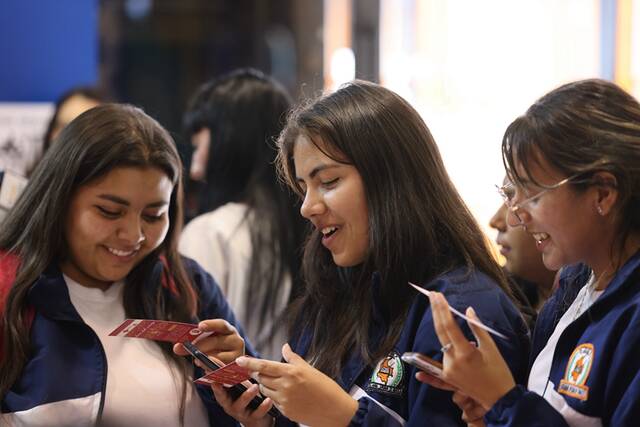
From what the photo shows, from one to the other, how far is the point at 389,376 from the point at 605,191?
0.62 meters

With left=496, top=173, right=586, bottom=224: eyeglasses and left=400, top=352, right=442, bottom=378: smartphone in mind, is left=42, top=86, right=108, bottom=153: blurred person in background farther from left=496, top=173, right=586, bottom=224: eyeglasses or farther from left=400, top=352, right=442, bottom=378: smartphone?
left=400, top=352, right=442, bottom=378: smartphone

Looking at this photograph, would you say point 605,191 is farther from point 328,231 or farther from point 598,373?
point 328,231

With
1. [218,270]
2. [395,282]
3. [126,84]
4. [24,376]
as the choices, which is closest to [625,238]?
[395,282]

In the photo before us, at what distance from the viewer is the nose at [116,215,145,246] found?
8.50ft

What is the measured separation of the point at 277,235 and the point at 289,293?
205 mm

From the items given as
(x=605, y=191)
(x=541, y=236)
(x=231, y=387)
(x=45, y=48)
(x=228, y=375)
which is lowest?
(x=231, y=387)

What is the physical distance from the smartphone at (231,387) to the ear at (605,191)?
975 millimetres

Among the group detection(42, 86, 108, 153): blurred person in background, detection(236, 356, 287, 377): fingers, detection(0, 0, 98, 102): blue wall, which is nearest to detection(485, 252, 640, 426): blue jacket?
detection(236, 356, 287, 377): fingers

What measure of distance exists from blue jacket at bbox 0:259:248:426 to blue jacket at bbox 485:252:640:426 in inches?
43.8

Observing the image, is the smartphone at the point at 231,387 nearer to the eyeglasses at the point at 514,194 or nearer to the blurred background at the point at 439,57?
the eyeglasses at the point at 514,194

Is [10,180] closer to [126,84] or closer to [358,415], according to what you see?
[358,415]

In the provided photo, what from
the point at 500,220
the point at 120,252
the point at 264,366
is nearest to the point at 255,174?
the point at 120,252

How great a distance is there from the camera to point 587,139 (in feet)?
6.12

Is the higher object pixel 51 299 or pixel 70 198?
pixel 70 198
